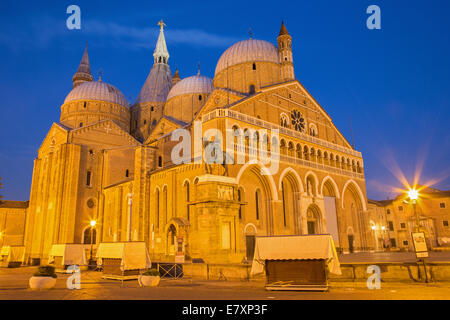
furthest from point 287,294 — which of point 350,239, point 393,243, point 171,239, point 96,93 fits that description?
point 393,243

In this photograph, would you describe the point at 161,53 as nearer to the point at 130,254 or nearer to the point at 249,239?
the point at 249,239

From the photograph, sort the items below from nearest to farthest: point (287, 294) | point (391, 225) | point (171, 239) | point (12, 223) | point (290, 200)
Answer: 1. point (287, 294)
2. point (171, 239)
3. point (290, 200)
4. point (12, 223)
5. point (391, 225)

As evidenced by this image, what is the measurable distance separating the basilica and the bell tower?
0.36 feet

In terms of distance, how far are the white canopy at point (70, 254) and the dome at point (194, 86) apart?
26.1 m

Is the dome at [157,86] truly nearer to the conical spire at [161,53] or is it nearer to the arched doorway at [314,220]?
the conical spire at [161,53]

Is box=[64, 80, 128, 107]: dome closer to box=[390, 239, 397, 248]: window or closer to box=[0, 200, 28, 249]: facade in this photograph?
box=[0, 200, 28, 249]: facade

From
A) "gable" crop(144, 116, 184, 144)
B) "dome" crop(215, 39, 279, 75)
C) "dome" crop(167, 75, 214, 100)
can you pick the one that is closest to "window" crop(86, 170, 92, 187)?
"gable" crop(144, 116, 184, 144)

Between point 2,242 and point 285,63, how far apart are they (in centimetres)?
4180

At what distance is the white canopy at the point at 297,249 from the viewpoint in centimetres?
1048

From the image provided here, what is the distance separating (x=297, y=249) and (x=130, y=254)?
7.63m

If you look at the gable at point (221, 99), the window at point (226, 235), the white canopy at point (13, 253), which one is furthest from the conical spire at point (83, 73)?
the window at point (226, 235)

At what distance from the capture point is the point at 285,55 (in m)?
37.8
